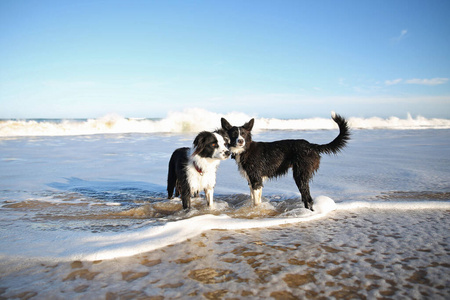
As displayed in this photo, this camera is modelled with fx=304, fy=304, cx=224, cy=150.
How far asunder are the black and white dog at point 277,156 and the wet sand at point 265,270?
150 centimetres

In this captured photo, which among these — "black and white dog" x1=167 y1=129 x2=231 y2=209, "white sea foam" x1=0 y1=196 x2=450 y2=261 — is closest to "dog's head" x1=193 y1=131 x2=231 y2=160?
"black and white dog" x1=167 y1=129 x2=231 y2=209

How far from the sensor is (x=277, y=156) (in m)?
5.20

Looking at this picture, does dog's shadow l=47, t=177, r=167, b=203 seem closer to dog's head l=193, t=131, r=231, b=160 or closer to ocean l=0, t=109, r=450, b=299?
ocean l=0, t=109, r=450, b=299

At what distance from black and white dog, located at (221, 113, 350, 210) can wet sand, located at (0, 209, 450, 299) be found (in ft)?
4.93

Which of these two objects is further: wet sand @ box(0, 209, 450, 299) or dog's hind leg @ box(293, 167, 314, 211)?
dog's hind leg @ box(293, 167, 314, 211)

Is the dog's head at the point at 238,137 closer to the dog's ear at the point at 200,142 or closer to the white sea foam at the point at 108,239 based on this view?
the dog's ear at the point at 200,142

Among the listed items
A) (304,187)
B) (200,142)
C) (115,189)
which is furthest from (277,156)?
(115,189)

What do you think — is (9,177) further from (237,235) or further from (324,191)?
(324,191)

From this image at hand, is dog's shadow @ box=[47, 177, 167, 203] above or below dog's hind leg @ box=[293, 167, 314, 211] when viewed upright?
below

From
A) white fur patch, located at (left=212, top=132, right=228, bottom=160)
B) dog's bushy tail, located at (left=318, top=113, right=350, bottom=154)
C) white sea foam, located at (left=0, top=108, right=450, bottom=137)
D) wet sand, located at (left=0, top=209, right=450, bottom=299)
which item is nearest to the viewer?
wet sand, located at (left=0, top=209, right=450, bottom=299)

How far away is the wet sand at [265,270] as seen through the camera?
224 cm

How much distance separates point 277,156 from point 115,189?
3.55 m

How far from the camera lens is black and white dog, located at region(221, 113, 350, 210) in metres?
4.98

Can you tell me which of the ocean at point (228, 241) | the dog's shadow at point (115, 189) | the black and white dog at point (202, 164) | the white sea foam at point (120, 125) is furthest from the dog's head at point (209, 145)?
the white sea foam at point (120, 125)
